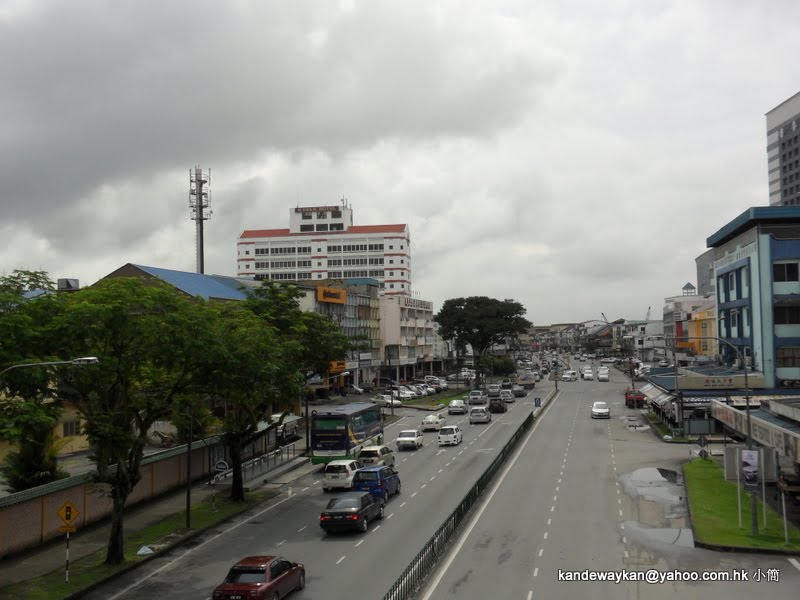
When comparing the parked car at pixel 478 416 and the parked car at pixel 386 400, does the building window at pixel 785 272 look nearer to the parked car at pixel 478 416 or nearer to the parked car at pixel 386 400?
the parked car at pixel 478 416

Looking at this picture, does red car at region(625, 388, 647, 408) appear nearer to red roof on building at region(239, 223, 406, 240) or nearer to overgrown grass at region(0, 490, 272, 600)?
overgrown grass at region(0, 490, 272, 600)

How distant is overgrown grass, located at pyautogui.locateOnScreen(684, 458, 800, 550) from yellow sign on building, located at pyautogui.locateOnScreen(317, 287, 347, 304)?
2393 inches

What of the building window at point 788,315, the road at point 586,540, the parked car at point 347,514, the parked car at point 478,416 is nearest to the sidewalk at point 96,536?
the parked car at point 347,514

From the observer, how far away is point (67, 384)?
81.4 feet

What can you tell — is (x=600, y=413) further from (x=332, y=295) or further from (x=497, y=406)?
(x=332, y=295)

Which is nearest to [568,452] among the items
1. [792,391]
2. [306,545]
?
[792,391]

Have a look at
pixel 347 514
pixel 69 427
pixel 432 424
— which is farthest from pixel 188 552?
pixel 432 424

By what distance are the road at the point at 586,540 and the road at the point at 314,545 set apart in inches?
80.4

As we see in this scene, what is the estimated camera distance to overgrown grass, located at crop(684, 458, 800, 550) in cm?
2586

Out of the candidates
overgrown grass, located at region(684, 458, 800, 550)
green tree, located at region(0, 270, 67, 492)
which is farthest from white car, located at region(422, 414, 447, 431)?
green tree, located at region(0, 270, 67, 492)

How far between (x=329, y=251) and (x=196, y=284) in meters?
87.8

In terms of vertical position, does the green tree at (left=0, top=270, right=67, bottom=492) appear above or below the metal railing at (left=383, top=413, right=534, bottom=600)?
above

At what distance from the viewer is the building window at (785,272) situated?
5644cm

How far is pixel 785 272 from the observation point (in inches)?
2229
